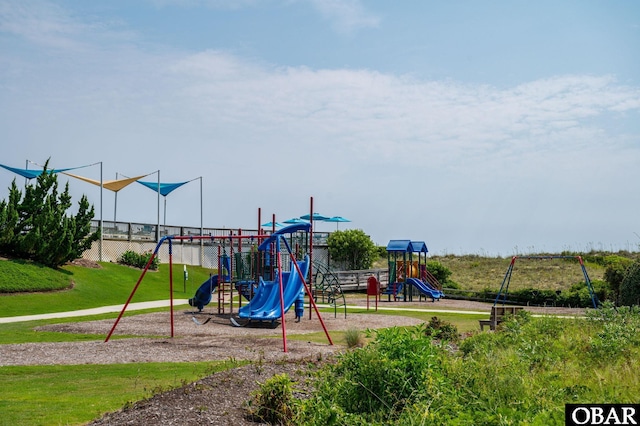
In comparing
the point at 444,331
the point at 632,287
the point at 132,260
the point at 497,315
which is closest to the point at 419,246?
the point at 632,287

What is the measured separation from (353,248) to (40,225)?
19.6 meters

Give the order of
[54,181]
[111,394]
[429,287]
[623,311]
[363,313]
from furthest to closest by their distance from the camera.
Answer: [429,287] → [54,181] → [363,313] → [623,311] → [111,394]

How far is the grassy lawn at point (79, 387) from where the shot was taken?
8570 millimetres

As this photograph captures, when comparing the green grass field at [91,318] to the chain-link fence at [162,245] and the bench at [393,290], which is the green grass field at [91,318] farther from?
the bench at [393,290]

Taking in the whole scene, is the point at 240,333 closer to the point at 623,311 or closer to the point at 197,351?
the point at 197,351

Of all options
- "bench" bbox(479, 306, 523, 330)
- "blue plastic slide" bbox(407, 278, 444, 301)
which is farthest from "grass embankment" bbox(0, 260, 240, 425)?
"blue plastic slide" bbox(407, 278, 444, 301)

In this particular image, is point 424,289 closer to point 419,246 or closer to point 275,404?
point 419,246

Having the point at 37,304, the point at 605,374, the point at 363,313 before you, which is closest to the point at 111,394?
the point at 605,374

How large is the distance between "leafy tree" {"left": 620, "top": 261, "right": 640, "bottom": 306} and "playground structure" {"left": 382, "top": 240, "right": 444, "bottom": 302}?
37.1 ft

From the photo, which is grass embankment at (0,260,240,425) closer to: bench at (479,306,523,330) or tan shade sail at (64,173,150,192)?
bench at (479,306,523,330)

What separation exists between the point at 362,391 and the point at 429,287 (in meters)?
28.3

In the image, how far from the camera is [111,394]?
9.73 meters

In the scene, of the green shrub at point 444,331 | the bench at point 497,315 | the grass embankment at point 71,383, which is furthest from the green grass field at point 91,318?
the green shrub at point 444,331

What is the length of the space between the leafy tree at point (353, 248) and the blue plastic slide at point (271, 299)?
23.2m
